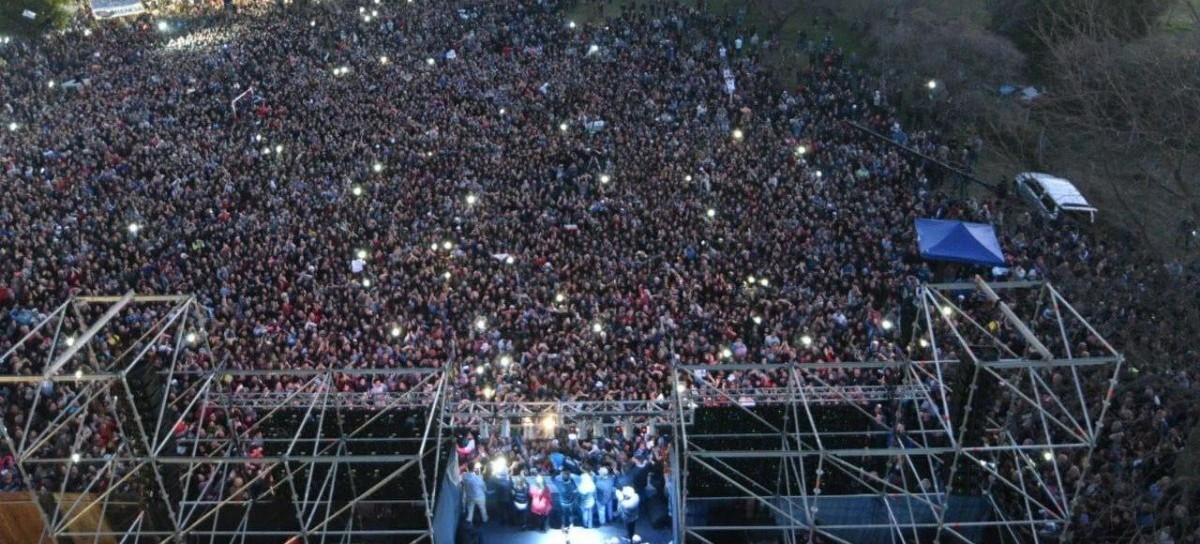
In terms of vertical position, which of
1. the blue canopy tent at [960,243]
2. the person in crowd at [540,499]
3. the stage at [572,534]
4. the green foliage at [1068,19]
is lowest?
the stage at [572,534]

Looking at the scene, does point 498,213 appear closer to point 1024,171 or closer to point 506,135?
point 506,135

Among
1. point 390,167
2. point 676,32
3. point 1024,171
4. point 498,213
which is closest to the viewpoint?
point 498,213

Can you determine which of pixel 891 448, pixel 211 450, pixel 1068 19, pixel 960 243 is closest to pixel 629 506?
pixel 891 448

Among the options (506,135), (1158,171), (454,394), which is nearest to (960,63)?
(1158,171)

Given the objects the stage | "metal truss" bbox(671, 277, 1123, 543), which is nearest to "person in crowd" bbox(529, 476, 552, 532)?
the stage

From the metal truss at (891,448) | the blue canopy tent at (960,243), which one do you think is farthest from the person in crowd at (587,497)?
the blue canopy tent at (960,243)

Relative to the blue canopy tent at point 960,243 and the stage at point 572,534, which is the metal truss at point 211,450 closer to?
Result: the stage at point 572,534
